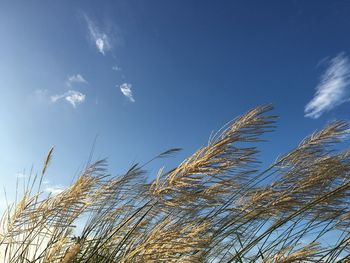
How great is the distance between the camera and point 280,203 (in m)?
2.55

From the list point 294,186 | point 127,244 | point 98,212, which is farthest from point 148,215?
point 294,186

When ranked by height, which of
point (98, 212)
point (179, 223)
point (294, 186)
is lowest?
point (179, 223)

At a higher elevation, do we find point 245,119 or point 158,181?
point 245,119

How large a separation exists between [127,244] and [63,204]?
0.47m

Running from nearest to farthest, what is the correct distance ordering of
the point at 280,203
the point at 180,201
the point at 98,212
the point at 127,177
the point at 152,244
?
the point at 152,244, the point at 180,201, the point at 280,203, the point at 127,177, the point at 98,212

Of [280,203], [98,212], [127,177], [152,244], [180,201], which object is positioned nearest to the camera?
[152,244]

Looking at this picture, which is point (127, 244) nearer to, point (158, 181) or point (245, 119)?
point (158, 181)

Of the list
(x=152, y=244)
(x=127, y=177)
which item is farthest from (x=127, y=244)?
(x=152, y=244)

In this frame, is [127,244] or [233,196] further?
A: [233,196]

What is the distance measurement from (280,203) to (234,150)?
0.45m

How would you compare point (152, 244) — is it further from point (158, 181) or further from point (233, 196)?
point (233, 196)

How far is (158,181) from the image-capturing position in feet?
7.80

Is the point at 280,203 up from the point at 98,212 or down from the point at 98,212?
down

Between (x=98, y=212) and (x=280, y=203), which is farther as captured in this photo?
(x=98, y=212)
